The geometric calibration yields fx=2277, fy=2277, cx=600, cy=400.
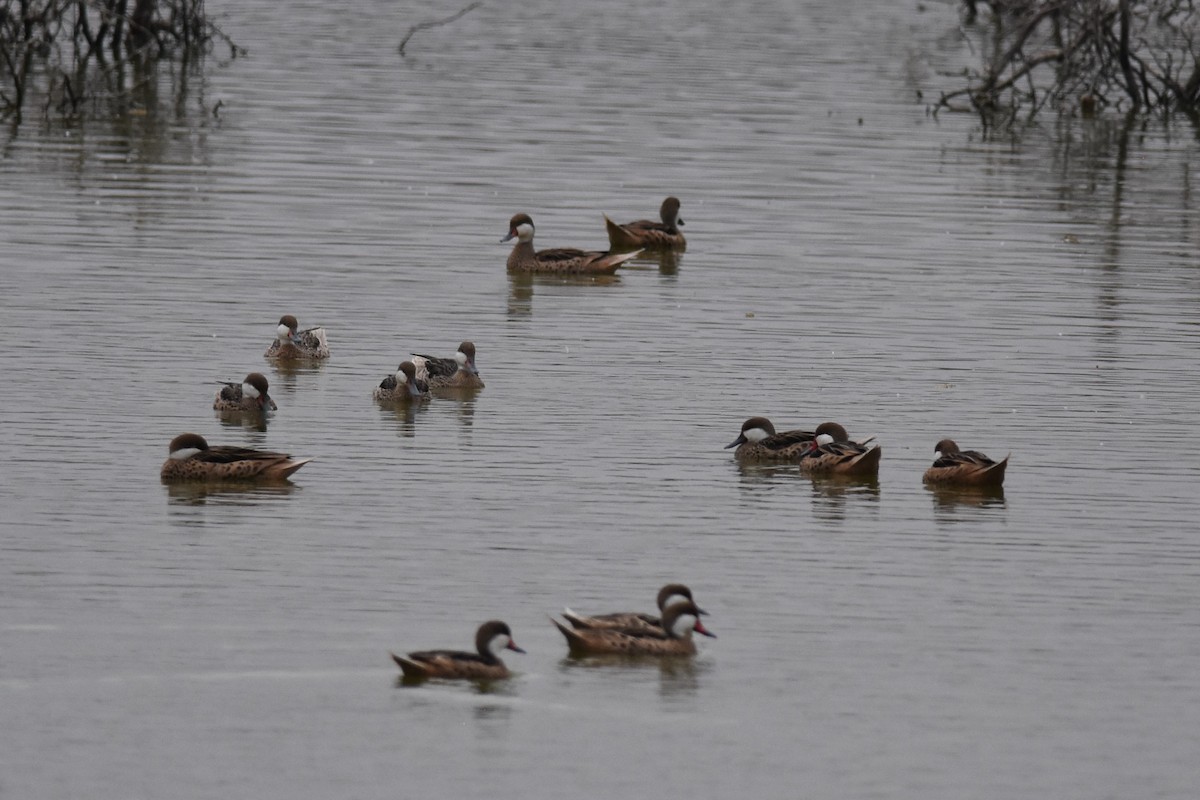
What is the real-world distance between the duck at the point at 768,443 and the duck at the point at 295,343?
4.83 m

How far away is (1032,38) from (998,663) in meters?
44.9

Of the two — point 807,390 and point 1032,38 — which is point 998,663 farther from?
point 1032,38

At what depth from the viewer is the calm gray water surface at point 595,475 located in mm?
11422

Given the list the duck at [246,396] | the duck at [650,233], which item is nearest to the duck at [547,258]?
the duck at [650,233]

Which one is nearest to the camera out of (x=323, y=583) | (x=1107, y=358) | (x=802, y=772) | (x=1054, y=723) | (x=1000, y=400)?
(x=802, y=772)

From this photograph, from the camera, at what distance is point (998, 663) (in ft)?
Answer: 41.7

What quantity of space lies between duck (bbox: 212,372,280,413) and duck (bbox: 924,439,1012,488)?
5344 millimetres

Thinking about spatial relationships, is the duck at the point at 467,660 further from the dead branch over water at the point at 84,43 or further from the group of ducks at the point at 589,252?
the dead branch over water at the point at 84,43

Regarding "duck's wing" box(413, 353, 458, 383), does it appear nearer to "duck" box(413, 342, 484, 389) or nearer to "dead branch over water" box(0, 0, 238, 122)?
"duck" box(413, 342, 484, 389)

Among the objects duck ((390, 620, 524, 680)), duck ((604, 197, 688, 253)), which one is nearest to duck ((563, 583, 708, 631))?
duck ((390, 620, 524, 680))

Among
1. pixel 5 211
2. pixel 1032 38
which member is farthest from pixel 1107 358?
pixel 1032 38

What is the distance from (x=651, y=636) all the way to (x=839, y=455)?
446cm

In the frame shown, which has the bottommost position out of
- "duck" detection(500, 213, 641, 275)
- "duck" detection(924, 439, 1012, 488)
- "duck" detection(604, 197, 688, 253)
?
"duck" detection(924, 439, 1012, 488)

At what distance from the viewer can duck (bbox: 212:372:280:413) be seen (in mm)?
18109
